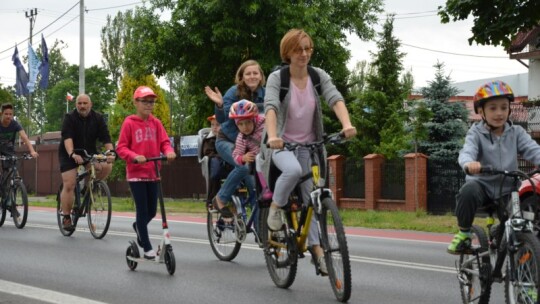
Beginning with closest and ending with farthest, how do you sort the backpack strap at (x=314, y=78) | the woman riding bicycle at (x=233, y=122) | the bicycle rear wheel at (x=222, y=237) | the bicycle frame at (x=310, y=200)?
the bicycle frame at (x=310, y=200) < the backpack strap at (x=314, y=78) < the woman riding bicycle at (x=233, y=122) < the bicycle rear wheel at (x=222, y=237)

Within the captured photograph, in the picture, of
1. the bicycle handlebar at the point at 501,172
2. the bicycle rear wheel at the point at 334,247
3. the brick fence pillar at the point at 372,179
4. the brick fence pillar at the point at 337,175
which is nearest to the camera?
the bicycle handlebar at the point at 501,172

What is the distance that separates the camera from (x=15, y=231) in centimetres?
A: 1398

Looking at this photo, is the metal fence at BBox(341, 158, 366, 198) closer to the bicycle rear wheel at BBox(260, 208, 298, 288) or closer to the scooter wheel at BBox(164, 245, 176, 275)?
the scooter wheel at BBox(164, 245, 176, 275)

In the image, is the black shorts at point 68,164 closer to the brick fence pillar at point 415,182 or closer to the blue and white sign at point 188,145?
the brick fence pillar at point 415,182

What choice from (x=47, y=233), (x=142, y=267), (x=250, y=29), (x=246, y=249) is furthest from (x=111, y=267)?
(x=250, y=29)

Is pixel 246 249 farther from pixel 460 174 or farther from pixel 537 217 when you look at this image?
pixel 460 174

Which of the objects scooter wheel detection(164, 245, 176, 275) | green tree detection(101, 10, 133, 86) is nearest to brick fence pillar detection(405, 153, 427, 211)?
scooter wheel detection(164, 245, 176, 275)

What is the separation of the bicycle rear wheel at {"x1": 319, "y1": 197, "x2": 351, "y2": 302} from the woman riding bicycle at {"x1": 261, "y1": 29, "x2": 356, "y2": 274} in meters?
0.31

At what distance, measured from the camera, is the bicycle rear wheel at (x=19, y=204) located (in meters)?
14.4

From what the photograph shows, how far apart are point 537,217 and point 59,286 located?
13.2ft

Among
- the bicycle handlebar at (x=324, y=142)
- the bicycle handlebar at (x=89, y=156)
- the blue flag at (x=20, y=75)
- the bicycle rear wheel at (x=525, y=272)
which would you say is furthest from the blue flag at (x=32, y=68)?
the bicycle rear wheel at (x=525, y=272)

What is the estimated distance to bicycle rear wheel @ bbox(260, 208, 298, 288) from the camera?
24.2 feet

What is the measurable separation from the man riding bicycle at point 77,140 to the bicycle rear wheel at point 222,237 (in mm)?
2918

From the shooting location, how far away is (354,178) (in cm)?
2806
